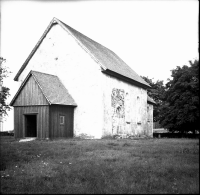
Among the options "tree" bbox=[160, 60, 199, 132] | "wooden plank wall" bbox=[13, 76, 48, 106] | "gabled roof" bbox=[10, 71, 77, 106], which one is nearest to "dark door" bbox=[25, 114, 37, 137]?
"wooden plank wall" bbox=[13, 76, 48, 106]

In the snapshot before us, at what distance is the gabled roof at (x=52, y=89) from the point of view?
22.2 meters

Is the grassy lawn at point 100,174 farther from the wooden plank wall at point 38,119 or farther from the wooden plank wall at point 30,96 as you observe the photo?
the wooden plank wall at point 30,96

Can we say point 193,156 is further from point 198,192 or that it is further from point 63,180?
point 63,180

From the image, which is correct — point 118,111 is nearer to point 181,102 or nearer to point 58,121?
point 58,121

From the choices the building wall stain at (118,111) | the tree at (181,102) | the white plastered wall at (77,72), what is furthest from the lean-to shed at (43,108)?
the tree at (181,102)

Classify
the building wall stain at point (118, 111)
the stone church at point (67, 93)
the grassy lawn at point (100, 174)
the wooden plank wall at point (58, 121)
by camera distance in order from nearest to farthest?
the grassy lawn at point (100, 174) → the wooden plank wall at point (58, 121) → the stone church at point (67, 93) → the building wall stain at point (118, 111)

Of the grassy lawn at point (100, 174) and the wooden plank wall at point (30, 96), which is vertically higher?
the wooden plank wall at point (30, 96)

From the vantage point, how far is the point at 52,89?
23219 millimetres

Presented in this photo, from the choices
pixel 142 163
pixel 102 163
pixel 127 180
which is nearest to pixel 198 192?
pixel 127 180

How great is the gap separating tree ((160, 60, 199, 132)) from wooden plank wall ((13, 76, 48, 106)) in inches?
540

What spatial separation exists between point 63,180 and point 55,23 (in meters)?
20.8

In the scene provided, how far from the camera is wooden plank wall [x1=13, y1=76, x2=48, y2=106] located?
22156 millimetres

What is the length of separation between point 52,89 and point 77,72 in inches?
111

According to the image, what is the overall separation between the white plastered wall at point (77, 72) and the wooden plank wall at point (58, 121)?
530 millimetres
